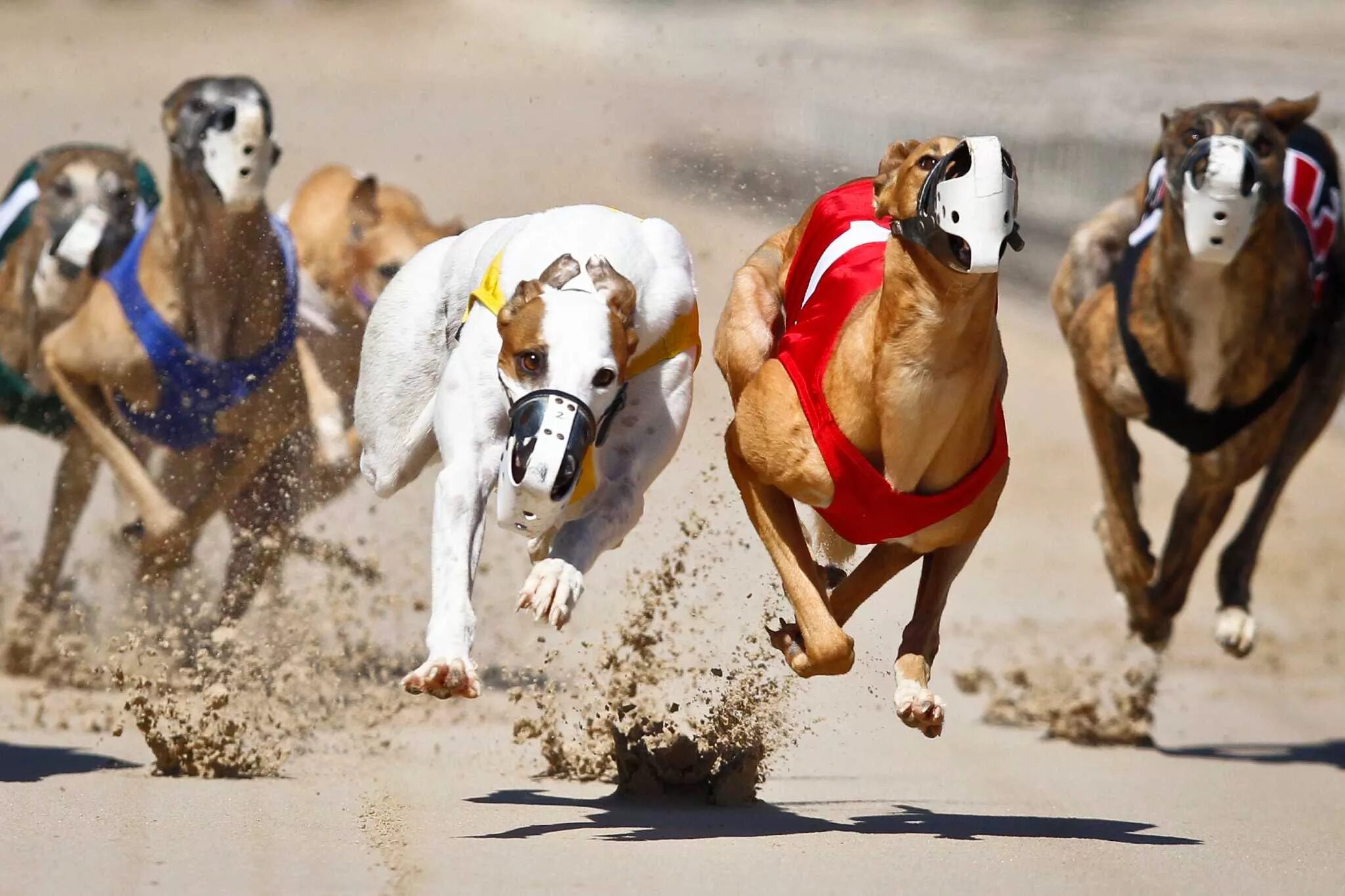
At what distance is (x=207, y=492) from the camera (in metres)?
7.30

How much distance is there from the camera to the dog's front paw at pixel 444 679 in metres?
4.32

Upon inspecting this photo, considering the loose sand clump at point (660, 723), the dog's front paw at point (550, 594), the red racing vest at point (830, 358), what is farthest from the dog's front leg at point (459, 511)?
the loose sand clump at point (660, 723)

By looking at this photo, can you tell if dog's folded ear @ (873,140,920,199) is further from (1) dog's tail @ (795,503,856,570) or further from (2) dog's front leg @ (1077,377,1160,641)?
(2) dog's front leg @ (1077,377,1160,641)

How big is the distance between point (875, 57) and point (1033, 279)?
697 centimetres

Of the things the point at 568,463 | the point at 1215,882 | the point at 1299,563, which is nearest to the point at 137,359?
the point at 568,463

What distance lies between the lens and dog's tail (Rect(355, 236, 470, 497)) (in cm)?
523

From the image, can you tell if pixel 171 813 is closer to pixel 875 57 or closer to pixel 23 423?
pixel 23 423

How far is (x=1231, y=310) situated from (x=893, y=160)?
8.10 feet

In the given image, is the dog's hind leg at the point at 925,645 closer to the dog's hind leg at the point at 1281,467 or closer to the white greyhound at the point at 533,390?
the white greyhound at the point at 533,390

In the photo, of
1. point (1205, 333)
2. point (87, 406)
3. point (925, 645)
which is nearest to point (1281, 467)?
point (1205, 333)

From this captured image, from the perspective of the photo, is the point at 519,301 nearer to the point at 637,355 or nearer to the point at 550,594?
the point at 637,355

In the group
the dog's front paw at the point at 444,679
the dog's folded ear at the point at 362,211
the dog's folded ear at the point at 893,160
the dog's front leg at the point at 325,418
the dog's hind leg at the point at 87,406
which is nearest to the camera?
the dog's front paw at the point at 444,679

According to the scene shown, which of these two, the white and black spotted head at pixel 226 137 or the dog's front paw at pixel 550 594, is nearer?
the dog's front paw at pixel 550 594

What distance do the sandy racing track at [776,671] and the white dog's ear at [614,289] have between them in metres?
1.14
